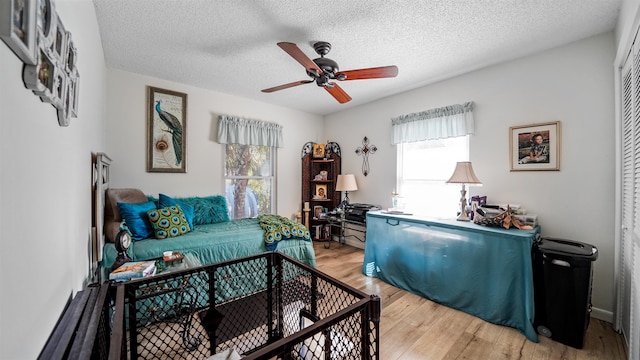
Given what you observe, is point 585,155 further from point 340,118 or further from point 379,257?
point 340,118

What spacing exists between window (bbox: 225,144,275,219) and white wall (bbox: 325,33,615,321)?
280cm

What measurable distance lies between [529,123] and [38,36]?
338cm

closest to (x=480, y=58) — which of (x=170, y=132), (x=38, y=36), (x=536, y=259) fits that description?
(x=536, y=259)

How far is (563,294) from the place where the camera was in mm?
1821

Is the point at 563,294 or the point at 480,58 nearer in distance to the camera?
the point at 563,294

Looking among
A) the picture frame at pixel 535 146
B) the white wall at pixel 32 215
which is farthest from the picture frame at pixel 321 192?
the white wall at pixel 32 215

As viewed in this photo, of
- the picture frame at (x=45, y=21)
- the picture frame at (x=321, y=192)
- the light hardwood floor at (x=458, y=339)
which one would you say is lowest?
the light hardwood floor at (x=458, y=339)

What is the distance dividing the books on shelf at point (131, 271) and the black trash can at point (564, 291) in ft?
9.47

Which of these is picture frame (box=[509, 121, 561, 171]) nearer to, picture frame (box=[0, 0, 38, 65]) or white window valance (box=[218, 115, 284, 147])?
white window valance (box=[218, 115, 284, 147])

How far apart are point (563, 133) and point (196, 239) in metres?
3.68

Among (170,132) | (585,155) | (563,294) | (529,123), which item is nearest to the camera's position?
(563,294)

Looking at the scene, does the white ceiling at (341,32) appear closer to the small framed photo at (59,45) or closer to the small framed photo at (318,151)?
the small framed photo at (59,45)

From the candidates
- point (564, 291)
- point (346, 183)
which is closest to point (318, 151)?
point (346, 183)

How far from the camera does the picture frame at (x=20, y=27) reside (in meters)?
0.44
